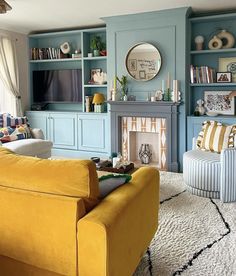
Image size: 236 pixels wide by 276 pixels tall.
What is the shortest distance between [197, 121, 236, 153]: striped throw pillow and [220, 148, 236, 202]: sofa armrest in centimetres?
34

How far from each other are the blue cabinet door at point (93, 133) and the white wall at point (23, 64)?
1.32 metres

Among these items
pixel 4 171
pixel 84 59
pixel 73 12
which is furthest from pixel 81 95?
pixel 4 171

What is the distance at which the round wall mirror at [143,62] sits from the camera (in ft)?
16.6

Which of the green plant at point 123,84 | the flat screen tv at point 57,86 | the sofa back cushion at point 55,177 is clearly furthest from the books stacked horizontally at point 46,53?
the sofa back cushion at point 55,177

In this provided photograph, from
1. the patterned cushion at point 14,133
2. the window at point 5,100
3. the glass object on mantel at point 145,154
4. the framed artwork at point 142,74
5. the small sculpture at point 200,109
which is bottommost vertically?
the glass object on mantel at point 145,154

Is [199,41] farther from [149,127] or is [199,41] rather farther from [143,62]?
[149,127]

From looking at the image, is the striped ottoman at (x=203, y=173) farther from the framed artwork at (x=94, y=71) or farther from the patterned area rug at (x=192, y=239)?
the framed artwork at (x=94, y=71)

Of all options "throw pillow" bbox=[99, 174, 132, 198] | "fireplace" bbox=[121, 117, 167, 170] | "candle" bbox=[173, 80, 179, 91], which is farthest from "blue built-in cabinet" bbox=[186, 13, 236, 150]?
"throw pillow" bbox=[99, 174, 132, 198]

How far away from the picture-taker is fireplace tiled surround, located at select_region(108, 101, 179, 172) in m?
4.96

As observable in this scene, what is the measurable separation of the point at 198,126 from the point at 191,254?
2.65m

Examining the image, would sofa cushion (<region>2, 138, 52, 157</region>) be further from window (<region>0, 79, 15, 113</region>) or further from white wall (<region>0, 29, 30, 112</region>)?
→ white wall (<region>0, 29, 30, 112</region>)

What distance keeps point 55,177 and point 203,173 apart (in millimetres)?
2332

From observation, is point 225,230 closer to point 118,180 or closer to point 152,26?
point 118,180

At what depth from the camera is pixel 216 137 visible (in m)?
3.92
